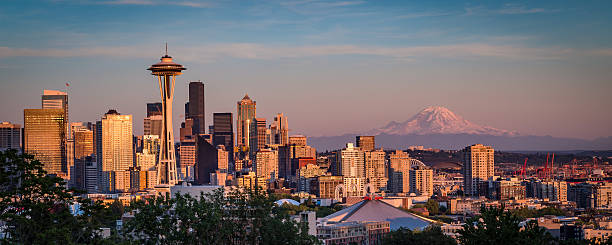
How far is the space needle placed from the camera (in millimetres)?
138750

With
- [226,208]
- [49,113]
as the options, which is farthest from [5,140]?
[226,208]

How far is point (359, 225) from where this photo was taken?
80.8 metres

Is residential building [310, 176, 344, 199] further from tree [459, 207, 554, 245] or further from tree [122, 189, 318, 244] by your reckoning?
tree [459, 207, 554, 245]

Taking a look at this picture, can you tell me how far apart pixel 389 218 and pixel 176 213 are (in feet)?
213

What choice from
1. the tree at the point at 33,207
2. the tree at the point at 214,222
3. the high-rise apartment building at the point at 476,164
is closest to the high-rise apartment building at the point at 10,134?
the high-rise apartment building at the point at 476,164

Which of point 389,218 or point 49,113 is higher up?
point 49,113

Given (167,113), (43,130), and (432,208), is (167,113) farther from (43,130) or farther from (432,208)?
(43,130)

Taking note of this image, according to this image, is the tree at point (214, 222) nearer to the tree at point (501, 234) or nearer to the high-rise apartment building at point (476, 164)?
the tree at point (501, 234)

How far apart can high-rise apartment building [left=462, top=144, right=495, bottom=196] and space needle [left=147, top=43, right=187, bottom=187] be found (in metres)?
63.1

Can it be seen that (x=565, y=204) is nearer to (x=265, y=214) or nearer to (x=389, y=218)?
(x=389, y=218)

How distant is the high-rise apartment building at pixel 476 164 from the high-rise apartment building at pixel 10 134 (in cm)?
9051

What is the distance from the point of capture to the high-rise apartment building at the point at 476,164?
190750 mm

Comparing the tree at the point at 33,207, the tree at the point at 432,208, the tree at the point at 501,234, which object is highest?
the tree at the point at 33,207

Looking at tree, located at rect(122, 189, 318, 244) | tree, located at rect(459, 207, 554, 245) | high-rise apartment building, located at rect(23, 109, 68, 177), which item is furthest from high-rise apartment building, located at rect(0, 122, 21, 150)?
tree, located at rect(459, 207, 554, 245)
